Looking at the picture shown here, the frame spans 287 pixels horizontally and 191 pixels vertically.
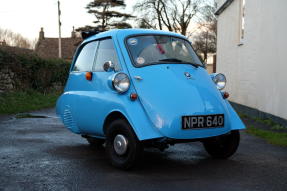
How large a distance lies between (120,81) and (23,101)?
10.2 m

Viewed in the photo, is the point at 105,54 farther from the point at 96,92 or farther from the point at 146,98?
the point at 146,98

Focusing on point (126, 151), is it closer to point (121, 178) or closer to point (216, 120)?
point (121, 178)

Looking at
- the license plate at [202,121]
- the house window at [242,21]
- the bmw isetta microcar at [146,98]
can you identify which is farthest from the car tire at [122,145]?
the house window at [242,21]

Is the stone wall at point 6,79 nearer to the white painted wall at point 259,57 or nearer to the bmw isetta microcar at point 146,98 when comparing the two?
the white painted wall at point 259,57

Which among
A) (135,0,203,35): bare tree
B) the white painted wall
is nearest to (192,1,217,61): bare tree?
(135,0,203,35): bare tree

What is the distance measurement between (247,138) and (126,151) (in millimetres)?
3813

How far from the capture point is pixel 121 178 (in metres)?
4.62

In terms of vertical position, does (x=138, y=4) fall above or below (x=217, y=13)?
above

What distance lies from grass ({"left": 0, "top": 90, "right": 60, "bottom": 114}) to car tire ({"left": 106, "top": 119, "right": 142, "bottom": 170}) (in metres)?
7.73

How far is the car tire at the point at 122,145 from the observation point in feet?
15.8

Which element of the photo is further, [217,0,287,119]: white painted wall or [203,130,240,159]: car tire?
[217,0,287,119]: white painted wall

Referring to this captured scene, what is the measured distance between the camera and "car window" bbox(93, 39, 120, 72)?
564 centimetres

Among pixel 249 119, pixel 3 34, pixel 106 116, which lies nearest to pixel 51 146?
pixel 106 116

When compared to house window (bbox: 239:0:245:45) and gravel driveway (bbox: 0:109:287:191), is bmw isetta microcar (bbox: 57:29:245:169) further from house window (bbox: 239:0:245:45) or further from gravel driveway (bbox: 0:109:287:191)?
house window (bbox: 239:0:245:45)
